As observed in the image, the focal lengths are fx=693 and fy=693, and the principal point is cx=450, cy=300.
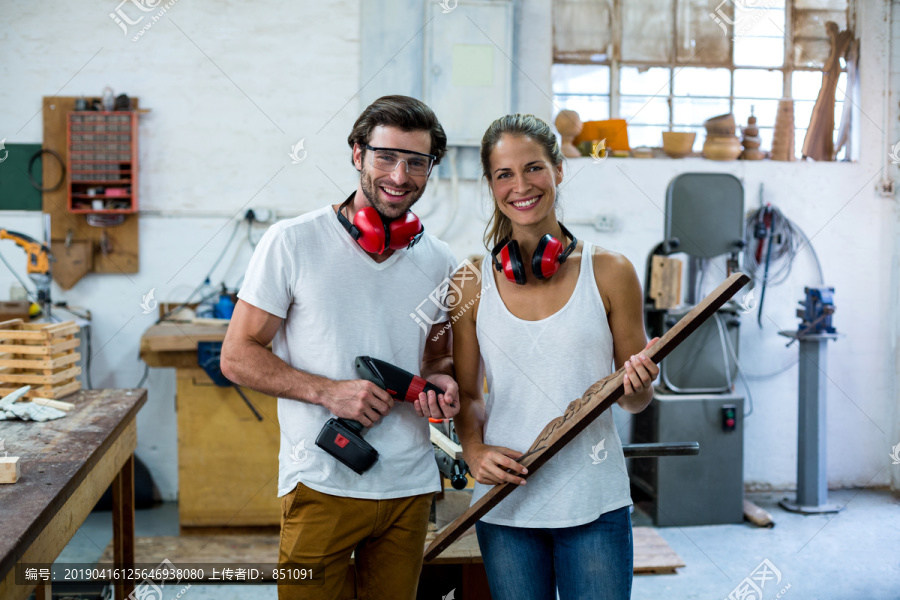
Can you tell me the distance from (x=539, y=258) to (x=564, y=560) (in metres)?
0.63

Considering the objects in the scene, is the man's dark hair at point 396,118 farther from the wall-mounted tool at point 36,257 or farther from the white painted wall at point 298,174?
the white painted wall at point 298,174

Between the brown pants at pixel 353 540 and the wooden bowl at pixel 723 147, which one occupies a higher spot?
the wooden bowl at pixel 723 147

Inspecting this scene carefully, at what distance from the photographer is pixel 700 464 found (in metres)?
3.78

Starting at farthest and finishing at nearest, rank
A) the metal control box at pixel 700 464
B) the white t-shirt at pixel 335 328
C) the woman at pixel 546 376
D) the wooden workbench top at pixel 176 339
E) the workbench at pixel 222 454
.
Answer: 1. the metal control box at pixel 700 464
2. the workbench at pixel 222 454
3. the wooden workbench top at pixel 176 339
4. the white t-shirt at pixel 335 328
5. the woman at pixel 546 376

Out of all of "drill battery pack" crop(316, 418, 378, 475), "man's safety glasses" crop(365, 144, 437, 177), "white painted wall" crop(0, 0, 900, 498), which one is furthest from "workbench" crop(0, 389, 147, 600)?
"white painted wall" crop(0, 0, 900, 498)

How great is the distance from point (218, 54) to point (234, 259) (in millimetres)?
1173

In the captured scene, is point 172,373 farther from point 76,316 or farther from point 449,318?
point 449,318

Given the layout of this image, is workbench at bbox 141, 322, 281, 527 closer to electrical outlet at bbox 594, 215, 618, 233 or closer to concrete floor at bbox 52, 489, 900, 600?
concrete floor at bbox 52, 489, 900, 600

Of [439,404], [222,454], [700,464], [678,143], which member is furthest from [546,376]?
[678,143]

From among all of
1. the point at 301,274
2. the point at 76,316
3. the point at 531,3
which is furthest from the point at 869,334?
the point at 76,316

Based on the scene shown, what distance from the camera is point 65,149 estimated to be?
155 inches

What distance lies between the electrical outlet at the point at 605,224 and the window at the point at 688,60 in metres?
0.54

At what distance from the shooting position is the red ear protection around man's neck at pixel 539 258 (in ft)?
4.82

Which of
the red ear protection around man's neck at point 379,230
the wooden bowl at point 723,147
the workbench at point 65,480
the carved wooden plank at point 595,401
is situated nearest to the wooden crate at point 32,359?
the workbench at point 65,480
